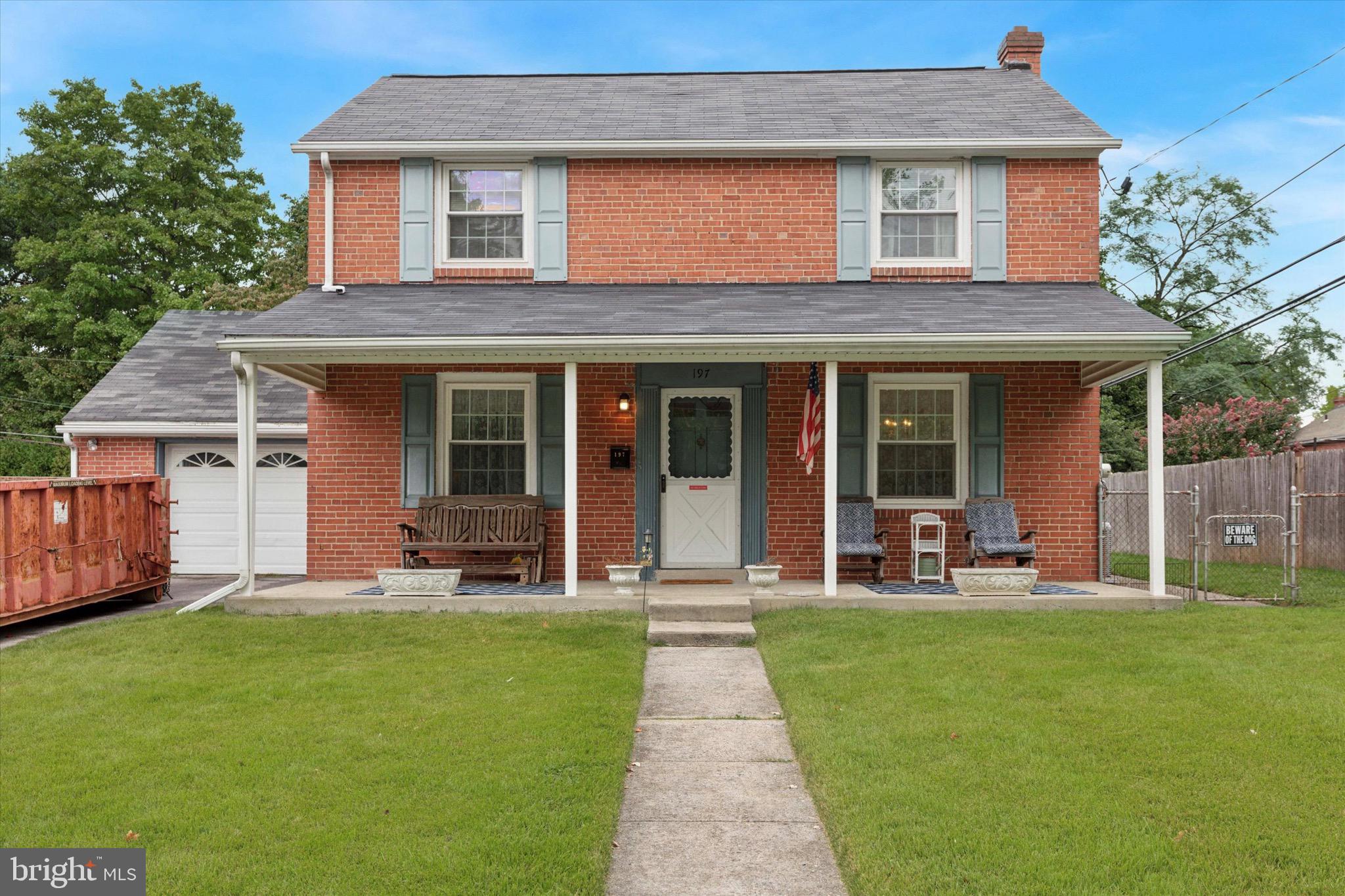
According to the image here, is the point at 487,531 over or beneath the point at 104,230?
beneath

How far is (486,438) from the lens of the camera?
34.6 ft

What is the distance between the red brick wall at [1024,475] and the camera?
10328 millimetres

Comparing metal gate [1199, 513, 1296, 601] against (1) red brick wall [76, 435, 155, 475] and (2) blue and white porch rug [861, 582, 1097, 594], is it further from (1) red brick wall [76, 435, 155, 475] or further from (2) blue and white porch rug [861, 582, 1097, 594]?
(1) red brick wall [76, 435, 155, 475]

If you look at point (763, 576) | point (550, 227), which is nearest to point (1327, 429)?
point (763, 576)

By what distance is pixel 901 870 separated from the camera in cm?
335

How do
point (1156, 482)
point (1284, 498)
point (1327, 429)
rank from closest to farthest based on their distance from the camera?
point (1156, 482), point (1284, 498), point (1327, 429)

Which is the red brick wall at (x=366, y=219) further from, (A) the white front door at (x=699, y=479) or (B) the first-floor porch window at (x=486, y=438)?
(A) the white front door at (x=699, y=479)

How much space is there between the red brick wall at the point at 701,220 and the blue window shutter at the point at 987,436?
208 centimetres

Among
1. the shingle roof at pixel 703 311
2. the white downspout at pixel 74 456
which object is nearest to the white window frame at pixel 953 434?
the shingle roof at pixel 703 311

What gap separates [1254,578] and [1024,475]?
4076 millimetres

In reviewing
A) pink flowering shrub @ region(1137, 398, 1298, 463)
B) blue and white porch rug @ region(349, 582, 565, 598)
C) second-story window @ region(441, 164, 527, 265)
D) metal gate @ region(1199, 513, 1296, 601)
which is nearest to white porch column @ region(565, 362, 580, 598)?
blue and white porch rug @ region(349, 582, 565, 598)

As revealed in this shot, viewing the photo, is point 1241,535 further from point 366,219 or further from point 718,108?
point 366,219

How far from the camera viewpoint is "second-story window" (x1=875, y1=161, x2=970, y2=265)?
1077cm

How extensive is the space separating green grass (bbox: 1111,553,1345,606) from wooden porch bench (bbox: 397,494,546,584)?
6.98m
